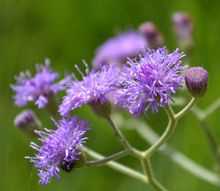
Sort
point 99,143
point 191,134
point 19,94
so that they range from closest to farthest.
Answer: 1. point 19,94
2. point 191,134
3. point 99,143

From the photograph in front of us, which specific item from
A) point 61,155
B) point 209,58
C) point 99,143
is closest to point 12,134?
point 99,143

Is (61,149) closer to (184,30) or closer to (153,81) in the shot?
(153,81)

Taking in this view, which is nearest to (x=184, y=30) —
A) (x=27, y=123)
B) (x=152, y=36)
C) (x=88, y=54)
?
(x=152, y=36)

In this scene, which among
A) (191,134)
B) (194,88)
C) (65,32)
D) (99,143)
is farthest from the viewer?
(65,32)

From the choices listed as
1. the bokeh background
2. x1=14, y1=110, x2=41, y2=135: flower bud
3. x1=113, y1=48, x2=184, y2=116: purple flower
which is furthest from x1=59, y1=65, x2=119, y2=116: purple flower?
the bokeh background

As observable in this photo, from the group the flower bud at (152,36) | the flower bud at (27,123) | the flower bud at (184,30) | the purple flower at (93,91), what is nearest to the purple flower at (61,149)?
the purple flower at (93,91)

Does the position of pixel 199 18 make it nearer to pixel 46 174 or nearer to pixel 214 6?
pixel 214 6

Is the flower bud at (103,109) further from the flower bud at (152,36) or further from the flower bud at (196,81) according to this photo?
the flower bud at (152,36)

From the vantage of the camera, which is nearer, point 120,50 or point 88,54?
point 120,50
